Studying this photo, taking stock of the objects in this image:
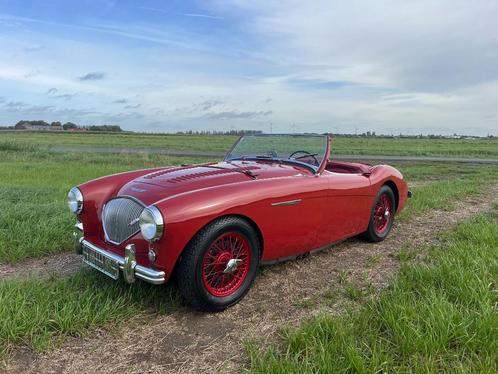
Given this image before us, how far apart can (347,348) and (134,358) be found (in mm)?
1292

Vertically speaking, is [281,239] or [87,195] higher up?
[87,195]

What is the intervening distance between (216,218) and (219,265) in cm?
38

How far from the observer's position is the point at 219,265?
10.1ft

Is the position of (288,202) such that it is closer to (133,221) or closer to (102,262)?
(133,221)

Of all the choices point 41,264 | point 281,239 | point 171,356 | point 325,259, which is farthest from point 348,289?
point 41,264

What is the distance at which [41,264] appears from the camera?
164 inches

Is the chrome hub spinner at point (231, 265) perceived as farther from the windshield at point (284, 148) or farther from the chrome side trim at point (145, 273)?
the windshield at point (284, 148)

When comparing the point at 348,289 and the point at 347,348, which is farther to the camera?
the point at 348,289

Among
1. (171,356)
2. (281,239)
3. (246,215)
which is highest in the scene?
(246,215)

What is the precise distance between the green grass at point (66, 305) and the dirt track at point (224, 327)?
10 centimetres

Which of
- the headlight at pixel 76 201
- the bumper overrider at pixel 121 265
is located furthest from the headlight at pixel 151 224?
the headlight at pixel 76 201

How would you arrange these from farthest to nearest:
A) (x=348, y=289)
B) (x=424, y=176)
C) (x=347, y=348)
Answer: (x=424, y=176), (x=348, y=289), (x=347, y=348)

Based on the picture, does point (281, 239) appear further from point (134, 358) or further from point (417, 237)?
point (417, 237)

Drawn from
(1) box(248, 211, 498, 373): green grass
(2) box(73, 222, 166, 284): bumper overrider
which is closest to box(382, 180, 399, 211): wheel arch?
(1) box(248, 211, 498, 373): green grass
